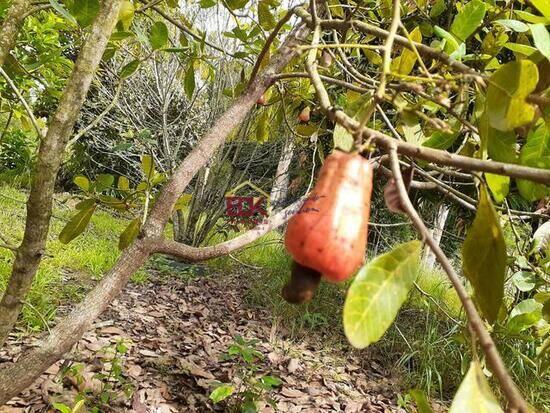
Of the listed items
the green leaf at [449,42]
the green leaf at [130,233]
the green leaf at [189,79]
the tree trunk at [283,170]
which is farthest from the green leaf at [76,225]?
the tree trunk at [283,170]

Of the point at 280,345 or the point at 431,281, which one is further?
the point at 431,281

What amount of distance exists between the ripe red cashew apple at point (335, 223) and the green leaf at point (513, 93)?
144 millimetres

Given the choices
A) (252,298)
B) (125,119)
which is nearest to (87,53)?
(252,298)

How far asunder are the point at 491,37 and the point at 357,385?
2.25 meters

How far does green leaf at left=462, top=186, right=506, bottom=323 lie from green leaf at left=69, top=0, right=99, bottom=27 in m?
0.77

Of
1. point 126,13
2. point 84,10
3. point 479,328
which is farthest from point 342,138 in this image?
point 126,13

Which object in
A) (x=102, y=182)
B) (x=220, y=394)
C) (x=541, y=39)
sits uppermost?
(x=541, y=39)

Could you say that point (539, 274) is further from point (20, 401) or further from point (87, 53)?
point (20, 401)

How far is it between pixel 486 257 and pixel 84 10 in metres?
0.81

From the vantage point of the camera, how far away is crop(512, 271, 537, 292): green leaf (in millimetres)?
1279

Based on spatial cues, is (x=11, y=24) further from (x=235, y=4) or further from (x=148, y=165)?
(x=235, y=4)

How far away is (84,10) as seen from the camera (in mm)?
885

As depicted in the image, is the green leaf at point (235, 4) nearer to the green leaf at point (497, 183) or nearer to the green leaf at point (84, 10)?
the green leaf at point (84, 10)

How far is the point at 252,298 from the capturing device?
3879 millimetres
